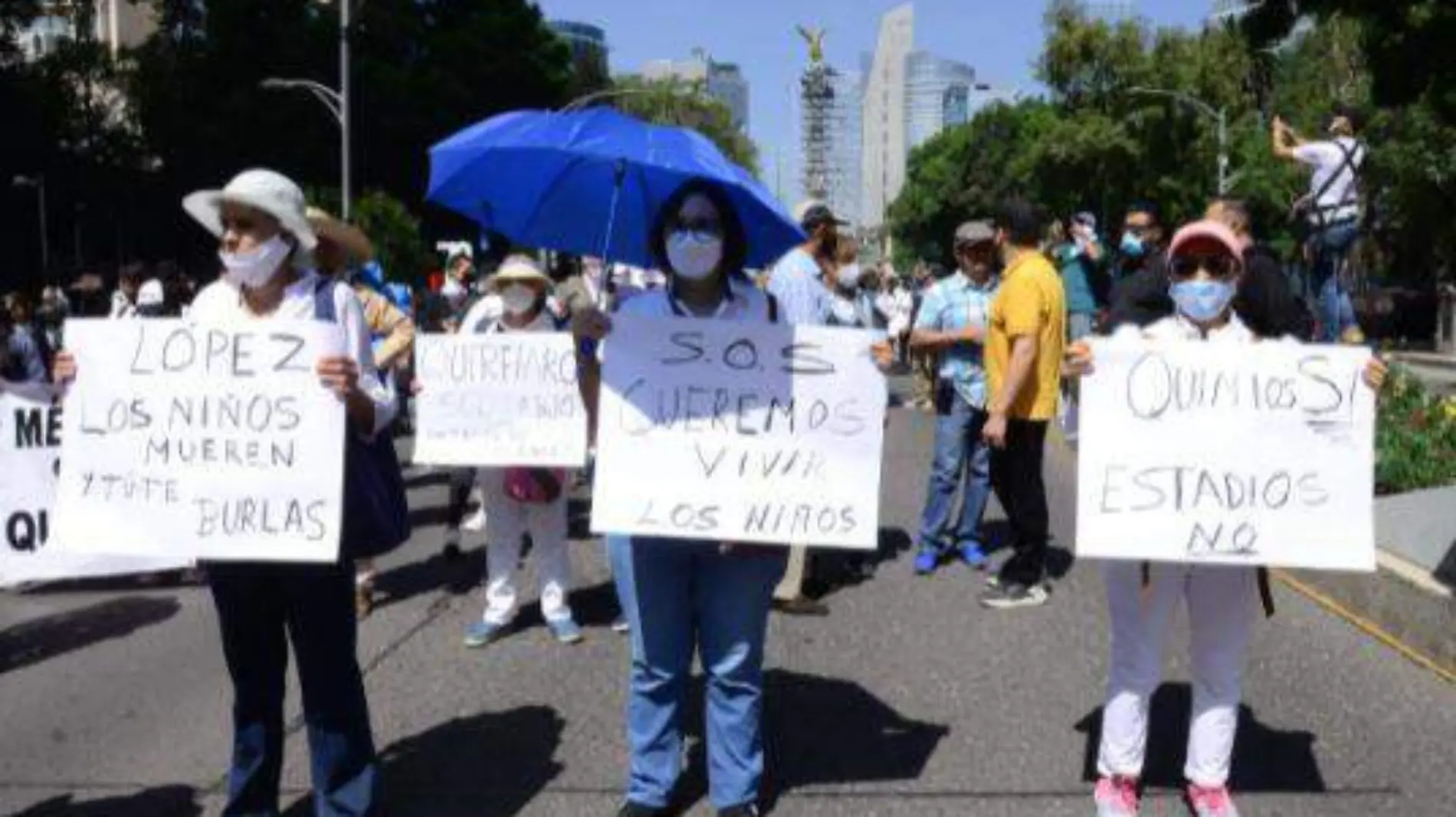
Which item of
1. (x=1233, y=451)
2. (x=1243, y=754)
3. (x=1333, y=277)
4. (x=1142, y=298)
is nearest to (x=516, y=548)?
(x=1142, y=298)

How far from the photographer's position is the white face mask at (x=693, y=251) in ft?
14.7

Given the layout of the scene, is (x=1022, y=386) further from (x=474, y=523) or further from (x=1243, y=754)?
(x=474, y=523)

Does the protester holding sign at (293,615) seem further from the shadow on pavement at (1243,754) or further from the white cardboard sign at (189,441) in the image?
Answer: the shadow on pavement at (1243,754)

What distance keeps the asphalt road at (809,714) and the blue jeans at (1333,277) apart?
3492mm

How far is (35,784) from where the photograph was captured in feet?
16.6

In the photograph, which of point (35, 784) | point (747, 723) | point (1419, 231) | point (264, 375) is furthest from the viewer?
point (1419, 231)

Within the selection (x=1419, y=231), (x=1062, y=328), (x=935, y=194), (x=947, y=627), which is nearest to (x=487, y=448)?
(x=947, y=627)

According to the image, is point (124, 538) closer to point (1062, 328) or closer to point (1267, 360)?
point (1267, 360)

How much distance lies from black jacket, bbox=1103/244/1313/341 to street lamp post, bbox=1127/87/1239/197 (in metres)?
37.1

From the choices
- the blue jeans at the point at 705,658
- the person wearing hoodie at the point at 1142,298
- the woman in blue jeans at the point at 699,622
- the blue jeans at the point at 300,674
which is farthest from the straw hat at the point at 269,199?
the person wearing hoodie at the point at 1142,298

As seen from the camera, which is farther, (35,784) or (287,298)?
(35,784)

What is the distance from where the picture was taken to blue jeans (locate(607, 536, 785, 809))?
4.53 metres

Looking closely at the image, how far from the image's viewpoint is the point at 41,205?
5156 centimetres

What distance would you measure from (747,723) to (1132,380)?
150cm
